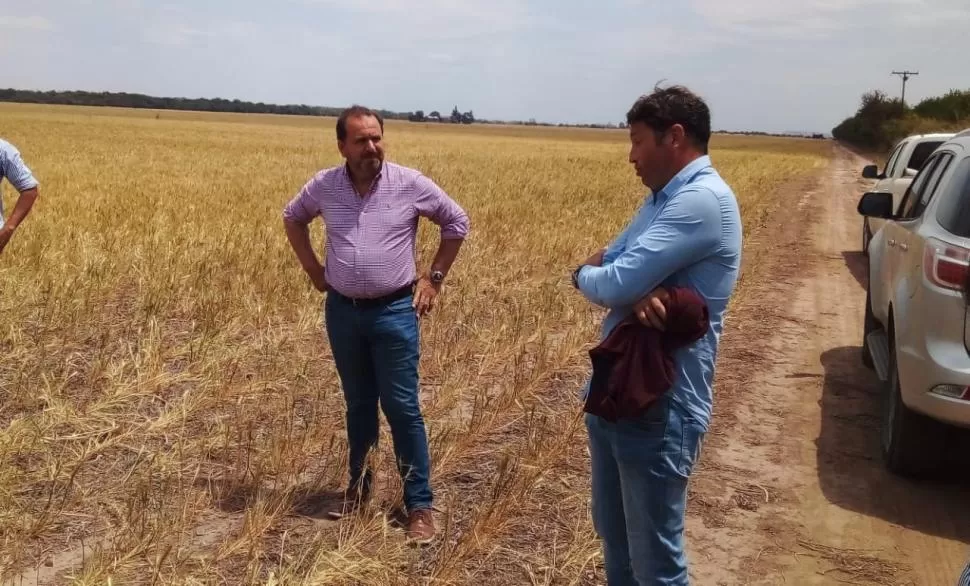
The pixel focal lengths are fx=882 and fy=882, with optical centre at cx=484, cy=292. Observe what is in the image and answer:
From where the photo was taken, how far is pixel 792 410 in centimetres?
557

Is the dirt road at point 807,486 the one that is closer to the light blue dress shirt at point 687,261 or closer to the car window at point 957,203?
the car window at point 957,203

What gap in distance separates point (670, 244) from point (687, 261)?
0.23 ft

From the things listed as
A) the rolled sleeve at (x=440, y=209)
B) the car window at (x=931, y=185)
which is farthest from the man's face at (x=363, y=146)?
the car window at (x=931, y=185)

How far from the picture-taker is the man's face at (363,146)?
3.46 m

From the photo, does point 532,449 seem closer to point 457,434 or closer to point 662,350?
point 457,434

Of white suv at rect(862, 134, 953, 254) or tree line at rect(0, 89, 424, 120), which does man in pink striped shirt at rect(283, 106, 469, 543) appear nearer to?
white suv at rect(862, 134, 953, 254)

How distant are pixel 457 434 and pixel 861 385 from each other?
10.5 feet

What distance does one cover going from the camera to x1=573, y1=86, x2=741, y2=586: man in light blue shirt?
2246mm

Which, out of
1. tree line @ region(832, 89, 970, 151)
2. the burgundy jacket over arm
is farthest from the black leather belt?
tree line @ region(832, 89, 970, 151)

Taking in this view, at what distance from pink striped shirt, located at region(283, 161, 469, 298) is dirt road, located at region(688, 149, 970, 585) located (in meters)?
1.72

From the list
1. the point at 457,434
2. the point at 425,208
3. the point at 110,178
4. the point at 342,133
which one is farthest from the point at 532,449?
the point at 110,178

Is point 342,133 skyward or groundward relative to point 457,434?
skyward

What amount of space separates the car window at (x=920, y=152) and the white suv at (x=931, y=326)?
7.22 metres

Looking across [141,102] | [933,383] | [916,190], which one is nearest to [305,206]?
[933,383]
